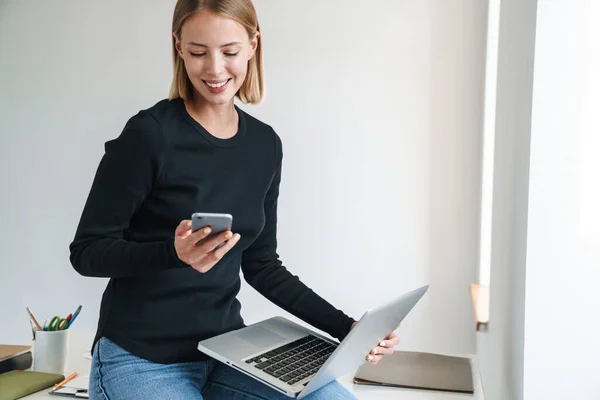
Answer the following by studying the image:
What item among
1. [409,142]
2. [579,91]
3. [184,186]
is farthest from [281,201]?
[579,91]

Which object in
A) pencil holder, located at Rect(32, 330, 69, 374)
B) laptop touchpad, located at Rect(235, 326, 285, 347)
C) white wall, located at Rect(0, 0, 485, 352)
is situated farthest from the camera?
white wall, located at Rect(0, 0, 485, 352)

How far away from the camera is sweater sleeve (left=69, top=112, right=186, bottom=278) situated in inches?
42.8

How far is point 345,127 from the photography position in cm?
245

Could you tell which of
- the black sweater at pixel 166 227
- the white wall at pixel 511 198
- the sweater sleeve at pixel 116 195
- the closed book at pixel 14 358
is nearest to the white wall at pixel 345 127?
the white wall at pixel 511 198

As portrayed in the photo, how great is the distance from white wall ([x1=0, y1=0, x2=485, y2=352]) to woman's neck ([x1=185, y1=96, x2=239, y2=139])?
1215mm

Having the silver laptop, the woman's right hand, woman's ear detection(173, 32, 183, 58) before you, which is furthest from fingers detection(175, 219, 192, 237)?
woman's ear detection(173, 32, 183, 58)

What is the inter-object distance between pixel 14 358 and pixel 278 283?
751 millimetres

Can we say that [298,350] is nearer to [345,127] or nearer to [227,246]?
[227,246]

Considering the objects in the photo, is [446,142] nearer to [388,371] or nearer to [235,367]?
[388,371]

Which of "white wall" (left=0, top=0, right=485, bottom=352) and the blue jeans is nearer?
the blue jeans

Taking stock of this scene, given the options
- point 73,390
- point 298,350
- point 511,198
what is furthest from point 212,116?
point 73,390

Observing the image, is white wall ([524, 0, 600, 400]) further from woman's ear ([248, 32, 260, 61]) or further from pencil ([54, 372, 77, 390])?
pencil ([54, 372, 77, 390])

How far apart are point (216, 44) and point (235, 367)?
0.57 m

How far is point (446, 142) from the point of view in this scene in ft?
7.69
